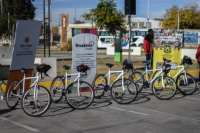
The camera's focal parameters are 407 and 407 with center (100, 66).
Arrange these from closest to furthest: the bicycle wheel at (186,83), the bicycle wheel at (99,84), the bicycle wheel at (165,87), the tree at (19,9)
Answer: the bicycle wheel at (99,84)
the bicycle wheel at (165,87)
the bicycle wheel at (186,83)
the tree at (19,9)

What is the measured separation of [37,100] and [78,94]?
122cm

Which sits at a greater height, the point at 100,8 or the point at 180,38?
the point at 100,8

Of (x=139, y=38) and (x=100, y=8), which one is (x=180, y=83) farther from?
(x=139, y=38)

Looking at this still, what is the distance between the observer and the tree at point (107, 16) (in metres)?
27.5

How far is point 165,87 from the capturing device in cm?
1139

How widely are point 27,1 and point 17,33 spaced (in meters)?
62.5

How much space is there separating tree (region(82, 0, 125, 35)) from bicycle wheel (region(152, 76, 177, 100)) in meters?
15.9

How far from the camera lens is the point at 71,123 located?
8.34 metres

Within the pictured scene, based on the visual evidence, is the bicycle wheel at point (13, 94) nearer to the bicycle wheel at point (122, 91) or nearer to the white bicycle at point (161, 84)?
the bicycle wheel at point (122, 91)

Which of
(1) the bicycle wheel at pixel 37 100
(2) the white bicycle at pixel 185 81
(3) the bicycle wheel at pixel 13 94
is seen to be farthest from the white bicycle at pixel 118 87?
(3) the bicycle wheel at pixel 13 94

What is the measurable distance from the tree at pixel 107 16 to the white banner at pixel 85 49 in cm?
1559

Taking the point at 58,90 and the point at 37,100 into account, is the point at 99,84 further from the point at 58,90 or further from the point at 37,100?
the point at 37,100

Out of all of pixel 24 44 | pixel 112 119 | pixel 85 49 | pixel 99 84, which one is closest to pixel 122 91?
pixel 99 84

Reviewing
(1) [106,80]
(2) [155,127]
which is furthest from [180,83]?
(2) [155,127]
